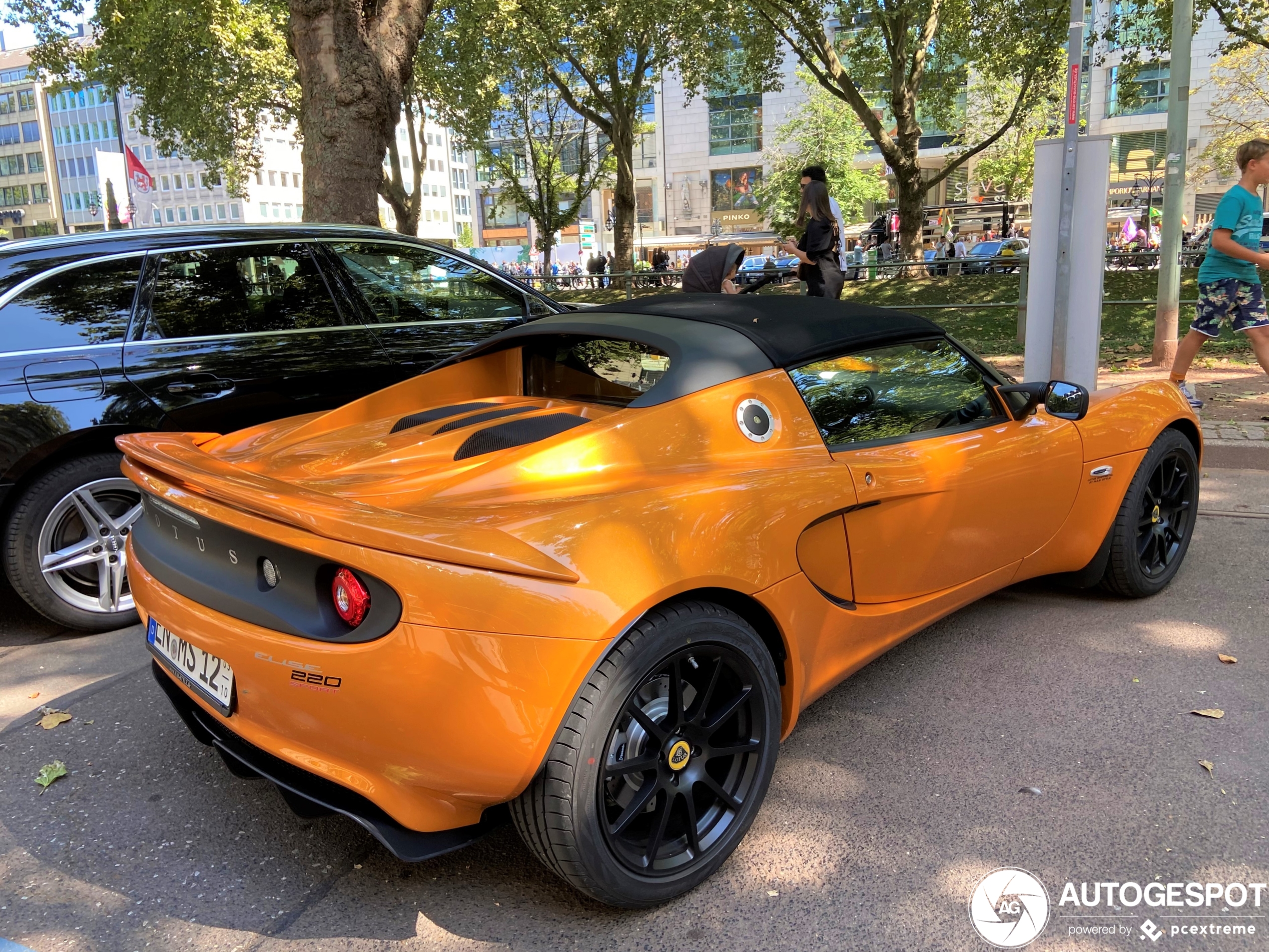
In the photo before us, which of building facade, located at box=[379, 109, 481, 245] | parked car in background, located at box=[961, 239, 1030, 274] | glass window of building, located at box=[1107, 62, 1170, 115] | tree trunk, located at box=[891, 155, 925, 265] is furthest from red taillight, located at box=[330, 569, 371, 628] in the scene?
building facade, located at box=[379, 109, 481, 245]

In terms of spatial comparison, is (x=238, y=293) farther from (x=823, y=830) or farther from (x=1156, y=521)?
(x=1156, y=521)

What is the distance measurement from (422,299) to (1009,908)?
4.03 meters

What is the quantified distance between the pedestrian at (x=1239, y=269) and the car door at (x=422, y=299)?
467 cm

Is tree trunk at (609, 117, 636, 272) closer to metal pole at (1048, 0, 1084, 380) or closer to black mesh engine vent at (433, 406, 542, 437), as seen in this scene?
metal pole at (1048, 0, 1084, 380)

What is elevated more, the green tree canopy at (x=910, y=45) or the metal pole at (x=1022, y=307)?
the green tree canopy at (x=910, y=45)

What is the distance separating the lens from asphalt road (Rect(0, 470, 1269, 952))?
6.89 ft

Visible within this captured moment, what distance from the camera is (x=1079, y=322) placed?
697 cm

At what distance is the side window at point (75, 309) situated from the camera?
3600 millimetres

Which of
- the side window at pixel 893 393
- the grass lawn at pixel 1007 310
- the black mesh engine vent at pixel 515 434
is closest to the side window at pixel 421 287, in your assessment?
the black mesh engine vent at pixel 515 434

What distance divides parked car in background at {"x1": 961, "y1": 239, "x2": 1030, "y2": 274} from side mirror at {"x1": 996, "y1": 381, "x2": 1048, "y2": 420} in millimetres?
7157

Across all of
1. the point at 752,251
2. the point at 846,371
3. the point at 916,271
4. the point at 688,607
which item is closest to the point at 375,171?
the point at 846,371

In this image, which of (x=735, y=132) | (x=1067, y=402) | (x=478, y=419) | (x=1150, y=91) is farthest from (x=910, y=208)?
(x=735, y=132)

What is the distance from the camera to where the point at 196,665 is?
2240mm

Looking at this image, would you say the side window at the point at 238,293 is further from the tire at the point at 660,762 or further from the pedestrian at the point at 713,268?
the tire at the point at 660,762
